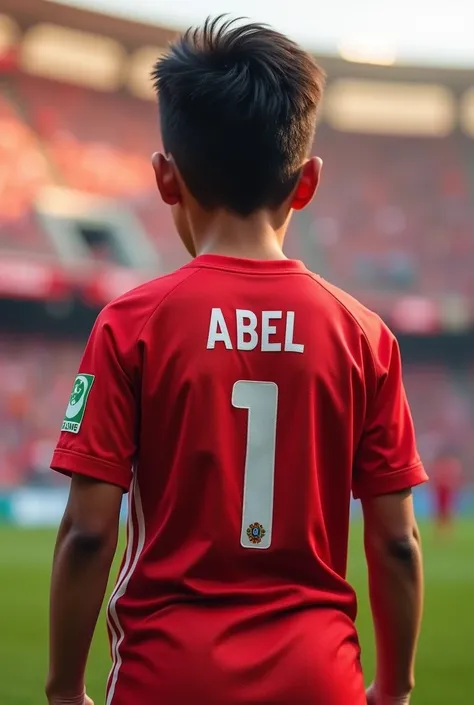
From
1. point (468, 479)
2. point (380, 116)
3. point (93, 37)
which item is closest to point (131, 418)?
point (468, 479)

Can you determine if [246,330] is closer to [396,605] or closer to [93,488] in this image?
[93,488]

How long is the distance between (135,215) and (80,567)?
2354 cm

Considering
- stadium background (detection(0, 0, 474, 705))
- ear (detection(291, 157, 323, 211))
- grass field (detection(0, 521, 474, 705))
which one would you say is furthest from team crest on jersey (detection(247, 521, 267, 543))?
stadium background (detection(0, 0, 474, 705))

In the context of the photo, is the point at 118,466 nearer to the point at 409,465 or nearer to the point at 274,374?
the point at 274,374

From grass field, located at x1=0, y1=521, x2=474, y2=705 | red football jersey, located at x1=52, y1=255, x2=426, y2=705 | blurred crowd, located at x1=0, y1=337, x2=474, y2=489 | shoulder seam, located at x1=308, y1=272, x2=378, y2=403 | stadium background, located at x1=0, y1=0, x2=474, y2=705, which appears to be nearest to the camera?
red football jersey, located at x1=52, y1=255, x2=426, y2=705

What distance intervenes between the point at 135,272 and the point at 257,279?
21754mm

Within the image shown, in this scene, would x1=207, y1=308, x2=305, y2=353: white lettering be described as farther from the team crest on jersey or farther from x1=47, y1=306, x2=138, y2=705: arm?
the team crest on jersey

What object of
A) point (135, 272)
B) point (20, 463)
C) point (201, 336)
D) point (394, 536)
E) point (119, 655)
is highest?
point (135, 272)

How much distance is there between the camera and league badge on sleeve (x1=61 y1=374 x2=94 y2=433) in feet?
4.17

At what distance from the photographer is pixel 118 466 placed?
1261mm

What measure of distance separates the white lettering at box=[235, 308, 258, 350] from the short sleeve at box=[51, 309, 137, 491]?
0.48ft

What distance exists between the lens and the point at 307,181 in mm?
1416

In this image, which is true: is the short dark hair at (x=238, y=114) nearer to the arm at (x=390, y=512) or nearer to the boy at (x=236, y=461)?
the boy at (x=236, y=461)

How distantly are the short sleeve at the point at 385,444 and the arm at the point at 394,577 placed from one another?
2cm
